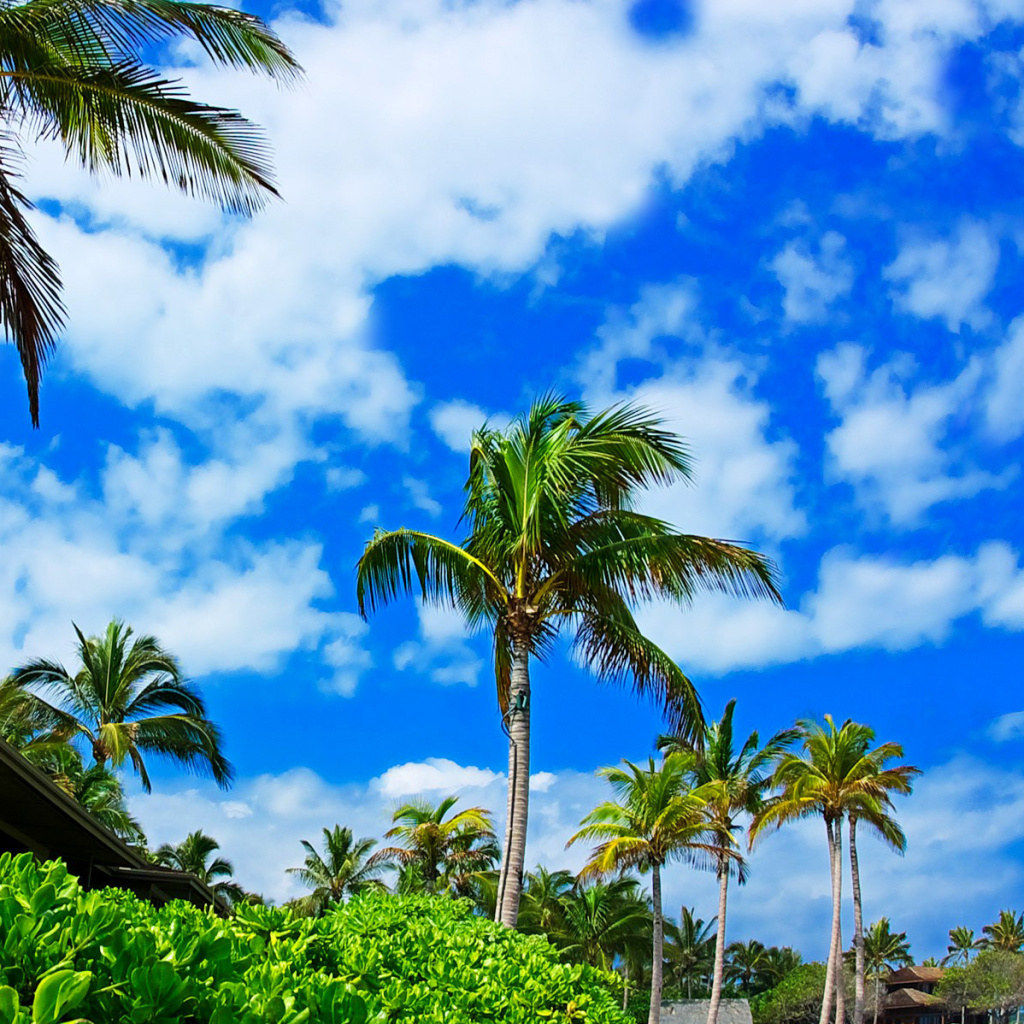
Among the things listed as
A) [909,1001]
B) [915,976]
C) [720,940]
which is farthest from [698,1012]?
[915,976]

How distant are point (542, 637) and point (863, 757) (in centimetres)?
2560

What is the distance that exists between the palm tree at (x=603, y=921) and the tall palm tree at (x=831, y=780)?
8.96 meters

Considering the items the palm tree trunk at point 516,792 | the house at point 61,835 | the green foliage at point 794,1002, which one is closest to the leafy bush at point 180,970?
the house at point 61,835

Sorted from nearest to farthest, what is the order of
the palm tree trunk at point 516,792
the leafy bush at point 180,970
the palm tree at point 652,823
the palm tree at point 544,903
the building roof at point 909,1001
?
the leafy bush at point 180,970, the palm tree trunk at point 516,792, the palm tree at point 652,823, the palm tree at point 544,903, the building roof at point 909,1001

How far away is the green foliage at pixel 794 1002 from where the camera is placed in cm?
5394

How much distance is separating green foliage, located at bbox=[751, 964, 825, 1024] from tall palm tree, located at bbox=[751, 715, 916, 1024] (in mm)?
19968

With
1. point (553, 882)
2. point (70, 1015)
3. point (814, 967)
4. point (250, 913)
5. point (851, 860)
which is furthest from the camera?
point (814, 967)

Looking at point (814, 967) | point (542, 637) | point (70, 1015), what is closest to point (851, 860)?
point (814, 967)

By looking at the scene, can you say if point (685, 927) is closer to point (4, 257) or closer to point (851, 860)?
point (851, 860)

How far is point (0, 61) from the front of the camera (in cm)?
919

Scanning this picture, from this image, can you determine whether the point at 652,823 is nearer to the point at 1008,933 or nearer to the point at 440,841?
the point at 440,841

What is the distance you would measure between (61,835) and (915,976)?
69.7 m

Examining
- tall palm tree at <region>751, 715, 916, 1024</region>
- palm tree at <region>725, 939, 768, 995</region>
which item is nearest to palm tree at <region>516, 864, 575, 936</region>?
tall palm tree at <region>751, 715, 916, 1024</region>

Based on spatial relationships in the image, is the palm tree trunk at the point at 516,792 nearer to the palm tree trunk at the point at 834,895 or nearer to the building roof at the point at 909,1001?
the palm tree trunk at the point at 834,895
